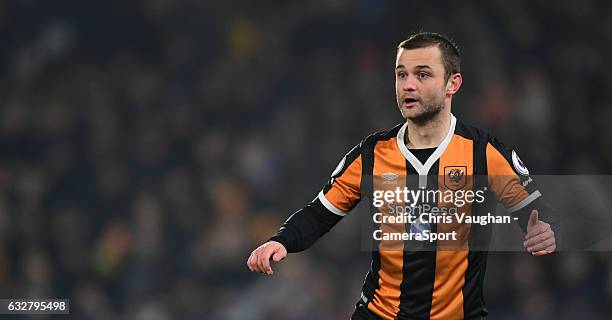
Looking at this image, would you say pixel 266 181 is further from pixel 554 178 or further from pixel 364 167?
pixel 364 167

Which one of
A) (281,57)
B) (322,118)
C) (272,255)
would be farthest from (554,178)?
(272,255)

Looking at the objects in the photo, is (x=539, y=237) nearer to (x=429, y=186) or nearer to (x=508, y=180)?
(x=508, y=180)

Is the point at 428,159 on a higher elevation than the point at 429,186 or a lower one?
higher

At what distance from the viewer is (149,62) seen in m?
Result: 10.1

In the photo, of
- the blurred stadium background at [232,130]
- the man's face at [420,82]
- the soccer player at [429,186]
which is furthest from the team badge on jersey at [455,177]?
the blurred stadium background at [232,130]

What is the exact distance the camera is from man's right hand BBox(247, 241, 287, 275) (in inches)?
146

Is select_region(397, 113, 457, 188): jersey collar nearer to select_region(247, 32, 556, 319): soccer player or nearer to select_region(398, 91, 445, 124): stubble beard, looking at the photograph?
select_region(247, 32, 556, 319): soccer player

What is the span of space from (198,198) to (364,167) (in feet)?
15.5

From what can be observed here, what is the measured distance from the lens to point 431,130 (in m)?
3.94

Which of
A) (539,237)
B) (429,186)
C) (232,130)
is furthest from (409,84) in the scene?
(232,130)

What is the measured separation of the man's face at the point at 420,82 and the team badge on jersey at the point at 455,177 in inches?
9.4

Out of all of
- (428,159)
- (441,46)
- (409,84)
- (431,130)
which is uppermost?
(441,46)

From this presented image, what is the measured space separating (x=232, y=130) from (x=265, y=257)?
5.58 m

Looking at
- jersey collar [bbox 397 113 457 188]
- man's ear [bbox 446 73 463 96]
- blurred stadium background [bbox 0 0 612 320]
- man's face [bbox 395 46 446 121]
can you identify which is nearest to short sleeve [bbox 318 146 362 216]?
jersey collar [bbox 397 113 457 188]
